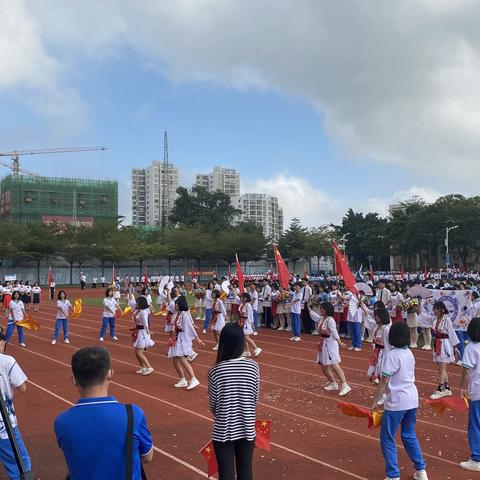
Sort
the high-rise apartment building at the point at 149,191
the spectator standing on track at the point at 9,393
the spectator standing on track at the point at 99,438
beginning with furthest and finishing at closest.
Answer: the high-rise apartment building at the point at 149,191 < the spectator standing on track at the point at 9,393 < the spectator standing on track at the point at 99,438

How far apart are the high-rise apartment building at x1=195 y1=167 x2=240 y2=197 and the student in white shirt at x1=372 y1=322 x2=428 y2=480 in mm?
169854

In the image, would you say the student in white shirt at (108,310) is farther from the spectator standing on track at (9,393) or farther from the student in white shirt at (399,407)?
the student in white shirt at (399,407)

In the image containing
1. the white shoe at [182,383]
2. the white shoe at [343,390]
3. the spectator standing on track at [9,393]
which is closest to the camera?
the spectator standing on track at [9,393]

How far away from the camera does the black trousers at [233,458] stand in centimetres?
455

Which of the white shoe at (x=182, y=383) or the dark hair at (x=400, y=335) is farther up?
the dark hair at (x=400, y=335)

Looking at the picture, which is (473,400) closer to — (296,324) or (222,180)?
(296,324)

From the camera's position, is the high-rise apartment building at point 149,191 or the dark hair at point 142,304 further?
the high-rise apartment building at point 149,191

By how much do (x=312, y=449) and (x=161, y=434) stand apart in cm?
223

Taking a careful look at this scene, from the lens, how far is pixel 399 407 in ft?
19.7

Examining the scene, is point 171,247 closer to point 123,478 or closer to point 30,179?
point 30,179

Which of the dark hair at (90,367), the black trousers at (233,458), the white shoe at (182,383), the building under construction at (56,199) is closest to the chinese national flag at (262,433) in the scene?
the black trousers at (233,458)

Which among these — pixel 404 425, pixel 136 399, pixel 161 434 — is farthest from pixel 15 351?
pixel 404 425

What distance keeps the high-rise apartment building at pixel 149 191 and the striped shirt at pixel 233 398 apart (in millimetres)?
160932

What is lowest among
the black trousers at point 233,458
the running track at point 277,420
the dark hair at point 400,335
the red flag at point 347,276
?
the running track at point 277,420
